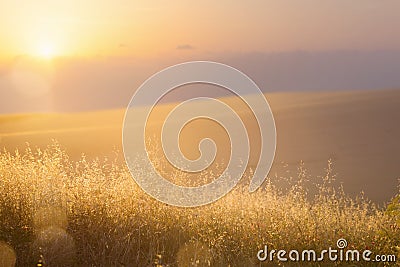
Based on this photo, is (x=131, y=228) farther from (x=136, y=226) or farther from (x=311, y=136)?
(x=311, y=136)

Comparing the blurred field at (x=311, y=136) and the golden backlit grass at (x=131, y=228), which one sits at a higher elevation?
the blurred field at (x=311, y=136)

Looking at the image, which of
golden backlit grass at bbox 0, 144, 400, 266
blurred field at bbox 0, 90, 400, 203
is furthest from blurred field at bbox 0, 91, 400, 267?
blurred field at bbox 0, 90, 400, 203

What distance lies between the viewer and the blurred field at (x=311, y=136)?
21500 mm

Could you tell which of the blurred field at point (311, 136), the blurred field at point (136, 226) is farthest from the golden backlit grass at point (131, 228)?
the blurred field at point (311, 136)

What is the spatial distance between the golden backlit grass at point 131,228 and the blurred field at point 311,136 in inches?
311

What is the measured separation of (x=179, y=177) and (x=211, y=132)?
23952 mm

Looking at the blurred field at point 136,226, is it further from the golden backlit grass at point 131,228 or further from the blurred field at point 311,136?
the blurred field at point 311,136

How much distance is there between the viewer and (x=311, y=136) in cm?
3142

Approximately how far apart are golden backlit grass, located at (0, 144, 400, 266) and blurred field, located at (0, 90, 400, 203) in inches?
311

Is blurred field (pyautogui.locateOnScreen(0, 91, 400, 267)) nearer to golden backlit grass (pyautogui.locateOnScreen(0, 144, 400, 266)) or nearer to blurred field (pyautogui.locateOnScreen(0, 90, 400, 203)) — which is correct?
golden backlit grass (pyautogui.locateOnScreen(0, 144, 400, 266))

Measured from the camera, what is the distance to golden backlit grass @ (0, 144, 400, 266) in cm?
584

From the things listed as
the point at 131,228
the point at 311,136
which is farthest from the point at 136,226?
Result: the point at 311,136

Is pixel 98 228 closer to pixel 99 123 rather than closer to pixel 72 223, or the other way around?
pixel 72 223

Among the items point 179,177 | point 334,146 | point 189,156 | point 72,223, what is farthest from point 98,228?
point 334,146
